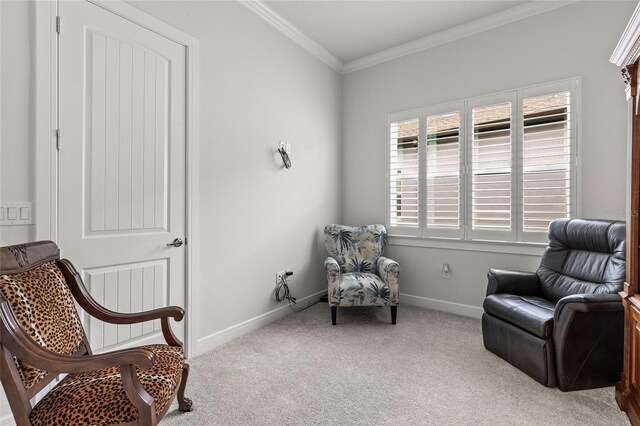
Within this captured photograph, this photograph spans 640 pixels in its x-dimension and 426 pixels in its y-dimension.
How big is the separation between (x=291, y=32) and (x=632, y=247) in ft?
10.9

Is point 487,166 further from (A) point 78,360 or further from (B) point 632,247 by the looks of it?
(A) point 78,360

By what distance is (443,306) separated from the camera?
3365 millimetres

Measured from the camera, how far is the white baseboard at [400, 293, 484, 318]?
317cm

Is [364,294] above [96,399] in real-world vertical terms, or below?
below

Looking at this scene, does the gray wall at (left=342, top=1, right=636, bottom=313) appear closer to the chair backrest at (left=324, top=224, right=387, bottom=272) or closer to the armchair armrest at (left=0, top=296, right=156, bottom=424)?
the chair backrest at (left=324, top=224, right=387, bottom=272)

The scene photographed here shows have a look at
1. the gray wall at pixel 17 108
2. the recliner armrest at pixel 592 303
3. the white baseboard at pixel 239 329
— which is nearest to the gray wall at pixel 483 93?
the recliner armrest at pixel 592 303

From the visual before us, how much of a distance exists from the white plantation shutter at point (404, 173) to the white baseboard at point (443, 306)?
826 mm

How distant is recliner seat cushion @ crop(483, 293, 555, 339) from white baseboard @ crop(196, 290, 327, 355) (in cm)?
192

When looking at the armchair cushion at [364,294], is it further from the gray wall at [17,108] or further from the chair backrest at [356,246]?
the gray wall at [17,108]

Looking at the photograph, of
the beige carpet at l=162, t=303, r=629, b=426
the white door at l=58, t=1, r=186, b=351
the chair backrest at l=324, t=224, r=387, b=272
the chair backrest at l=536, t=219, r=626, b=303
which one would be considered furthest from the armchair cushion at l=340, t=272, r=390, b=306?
the white door at l=58, t=1, r=186, b=351

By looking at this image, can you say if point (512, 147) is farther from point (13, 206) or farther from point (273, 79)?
point (13, 206)

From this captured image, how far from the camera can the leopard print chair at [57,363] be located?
1.05 meters

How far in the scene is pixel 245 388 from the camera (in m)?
1.95

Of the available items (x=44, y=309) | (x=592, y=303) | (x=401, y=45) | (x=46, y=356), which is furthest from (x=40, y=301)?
(x=401, y=45)
